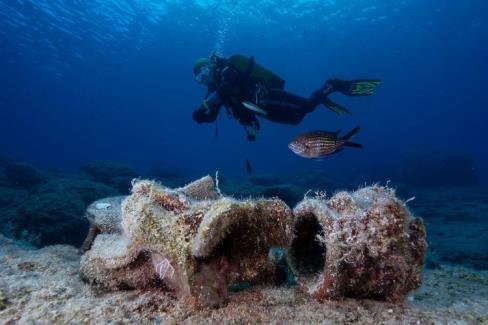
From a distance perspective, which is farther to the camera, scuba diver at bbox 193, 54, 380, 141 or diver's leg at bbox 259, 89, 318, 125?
diver's leg at bbox 259, 89, 318, 125

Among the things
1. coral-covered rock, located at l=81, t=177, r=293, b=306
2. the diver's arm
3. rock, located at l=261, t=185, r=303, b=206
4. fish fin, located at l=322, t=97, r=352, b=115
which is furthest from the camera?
rock, located at l=261, t=185, r=303, b=206

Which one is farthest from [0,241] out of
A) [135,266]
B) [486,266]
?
[486,266]

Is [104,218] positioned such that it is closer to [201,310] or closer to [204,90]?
[201,310]

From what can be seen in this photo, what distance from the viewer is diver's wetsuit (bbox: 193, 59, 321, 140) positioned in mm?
7625

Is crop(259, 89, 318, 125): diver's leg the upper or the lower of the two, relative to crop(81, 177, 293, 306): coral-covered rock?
upper

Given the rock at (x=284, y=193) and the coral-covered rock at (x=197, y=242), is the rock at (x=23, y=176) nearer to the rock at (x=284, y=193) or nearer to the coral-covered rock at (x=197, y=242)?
the rock at (x=284, y=193)

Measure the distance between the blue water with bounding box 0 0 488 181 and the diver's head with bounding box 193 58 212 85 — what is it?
2096 cm

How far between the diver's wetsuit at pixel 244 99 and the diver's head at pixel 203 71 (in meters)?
0.29

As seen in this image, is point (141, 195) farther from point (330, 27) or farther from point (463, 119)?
point (463, 119)

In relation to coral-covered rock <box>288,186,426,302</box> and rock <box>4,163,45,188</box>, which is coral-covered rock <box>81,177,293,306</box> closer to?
coral-covered rock <box>288,186,426,302</box>

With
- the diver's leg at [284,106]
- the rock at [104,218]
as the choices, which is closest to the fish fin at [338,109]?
the diver's leg at [284,106]

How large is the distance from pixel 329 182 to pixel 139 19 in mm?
35414

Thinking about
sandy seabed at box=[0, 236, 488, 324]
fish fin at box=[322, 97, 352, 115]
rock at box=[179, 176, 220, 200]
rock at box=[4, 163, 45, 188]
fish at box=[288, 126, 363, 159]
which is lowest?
sandy seabed at box=[0, 236, 488, 324]

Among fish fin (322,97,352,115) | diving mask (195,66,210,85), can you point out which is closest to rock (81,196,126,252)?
fish fin (322,97,352,115)
